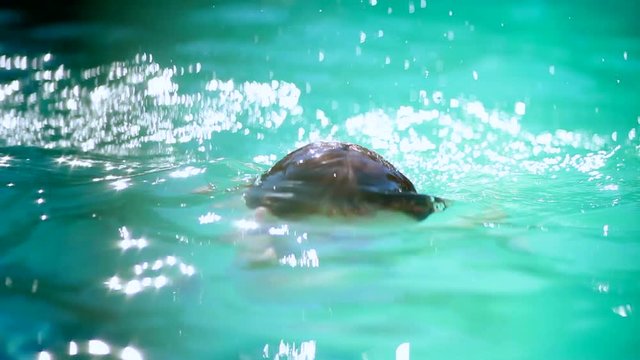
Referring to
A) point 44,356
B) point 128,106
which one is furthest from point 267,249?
point 128,106

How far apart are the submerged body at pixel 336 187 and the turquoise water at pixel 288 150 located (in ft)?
0.42

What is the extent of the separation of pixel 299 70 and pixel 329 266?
5.55 meters

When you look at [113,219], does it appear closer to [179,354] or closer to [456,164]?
[179,354]

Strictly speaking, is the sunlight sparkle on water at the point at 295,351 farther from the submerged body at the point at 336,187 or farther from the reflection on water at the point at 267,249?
the submerged body at the point at 336,187

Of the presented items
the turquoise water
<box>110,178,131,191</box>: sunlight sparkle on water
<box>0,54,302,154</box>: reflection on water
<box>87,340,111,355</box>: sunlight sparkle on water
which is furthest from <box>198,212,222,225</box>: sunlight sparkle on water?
<box>0,54,302,154</box>: reflection on water

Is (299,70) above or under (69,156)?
above

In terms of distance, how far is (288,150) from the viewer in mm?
6074

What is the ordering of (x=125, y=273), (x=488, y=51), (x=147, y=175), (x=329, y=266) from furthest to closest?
(x=488, y=51)
(x=147, y=175)
(x=329, y=266)
(x=125, y=273)

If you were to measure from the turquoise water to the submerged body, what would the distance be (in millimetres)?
128

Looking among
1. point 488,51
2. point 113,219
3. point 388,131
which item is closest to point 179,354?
point 113,219

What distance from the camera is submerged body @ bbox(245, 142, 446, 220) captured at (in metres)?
3.41

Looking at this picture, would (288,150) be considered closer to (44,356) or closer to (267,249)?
(267,249)

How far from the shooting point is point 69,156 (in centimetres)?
504

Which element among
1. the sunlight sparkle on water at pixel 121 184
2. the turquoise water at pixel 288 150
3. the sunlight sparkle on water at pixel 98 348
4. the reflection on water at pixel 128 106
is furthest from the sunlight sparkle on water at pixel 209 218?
the reflection on water at pixel 128 106
